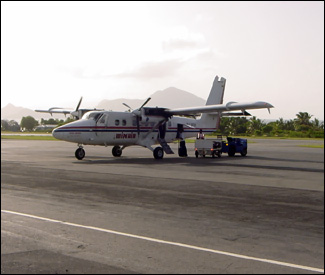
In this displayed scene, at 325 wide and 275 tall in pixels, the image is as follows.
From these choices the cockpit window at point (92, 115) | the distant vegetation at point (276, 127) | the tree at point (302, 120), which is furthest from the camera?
the cockpit window at point (92, 115)

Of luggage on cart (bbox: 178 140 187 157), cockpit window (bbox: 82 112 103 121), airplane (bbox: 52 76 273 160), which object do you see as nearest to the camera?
airplane (bbox: 52 76 273 160)

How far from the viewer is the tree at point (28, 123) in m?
10.0

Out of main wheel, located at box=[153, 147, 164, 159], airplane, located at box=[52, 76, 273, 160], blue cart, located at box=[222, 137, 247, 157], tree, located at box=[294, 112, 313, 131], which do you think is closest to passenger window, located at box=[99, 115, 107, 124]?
airplane, located at box=[52, 76, 273, 160]

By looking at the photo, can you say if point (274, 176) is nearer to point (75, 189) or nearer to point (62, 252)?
point (75, 189)

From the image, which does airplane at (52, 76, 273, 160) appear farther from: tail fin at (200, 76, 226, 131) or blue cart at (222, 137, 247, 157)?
blue cart at (222, 137, 247, 157)

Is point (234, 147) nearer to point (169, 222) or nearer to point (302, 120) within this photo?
point (169, 222)

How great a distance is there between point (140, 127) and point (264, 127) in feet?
110

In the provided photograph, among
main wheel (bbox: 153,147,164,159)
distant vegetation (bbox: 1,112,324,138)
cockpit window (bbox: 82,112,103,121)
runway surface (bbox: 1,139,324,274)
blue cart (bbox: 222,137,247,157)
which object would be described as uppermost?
cockpit window (bbox: 82,112,103,121)

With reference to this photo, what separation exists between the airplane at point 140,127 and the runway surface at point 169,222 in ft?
44.5

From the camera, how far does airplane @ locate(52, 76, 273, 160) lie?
3922 cm

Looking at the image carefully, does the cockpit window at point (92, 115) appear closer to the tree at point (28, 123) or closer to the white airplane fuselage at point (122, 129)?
the white airplane fuselage at point (122, 129)

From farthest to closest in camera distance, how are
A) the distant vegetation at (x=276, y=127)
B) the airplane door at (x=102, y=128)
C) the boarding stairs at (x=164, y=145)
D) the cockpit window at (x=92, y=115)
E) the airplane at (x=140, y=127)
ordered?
the boarding stairs at (x=164, y=145), the cockpit window at (x=92, y=115), the airplane door at (x=102, y=128), the airplane at (x=140, y=127), the distant vegetation at (x=276, y=127)

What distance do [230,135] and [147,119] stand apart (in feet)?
106

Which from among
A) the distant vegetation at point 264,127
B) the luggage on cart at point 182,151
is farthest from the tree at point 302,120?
the luggage on cart at point 182,151
